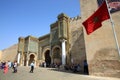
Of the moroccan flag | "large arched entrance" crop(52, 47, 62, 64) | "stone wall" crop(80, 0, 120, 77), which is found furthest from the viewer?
"large arched entrance" crop(52, 47, 62, 64)

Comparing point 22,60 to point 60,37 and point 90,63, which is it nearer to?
point 60,37

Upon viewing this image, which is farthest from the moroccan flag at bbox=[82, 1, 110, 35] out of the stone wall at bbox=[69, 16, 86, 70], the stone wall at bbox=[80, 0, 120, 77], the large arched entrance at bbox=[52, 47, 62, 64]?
the large arched entrance at bbox=[52, 47, 62, 64]

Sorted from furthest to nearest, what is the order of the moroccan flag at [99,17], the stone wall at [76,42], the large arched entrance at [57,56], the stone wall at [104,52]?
the large arched entrance at [57,56] → the stone wall at [76,42] → the stone wall at [104,52] → the moroccan flag at [99,17]

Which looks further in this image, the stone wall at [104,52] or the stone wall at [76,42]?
the stone wall at [76,42]

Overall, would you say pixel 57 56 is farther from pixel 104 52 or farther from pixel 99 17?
pixel 99 17

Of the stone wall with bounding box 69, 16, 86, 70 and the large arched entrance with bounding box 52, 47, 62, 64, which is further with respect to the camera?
the large arched entrance with bounding box 52, 47, 62, 64

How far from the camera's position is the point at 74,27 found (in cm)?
2084

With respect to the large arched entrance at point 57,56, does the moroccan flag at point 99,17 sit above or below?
above

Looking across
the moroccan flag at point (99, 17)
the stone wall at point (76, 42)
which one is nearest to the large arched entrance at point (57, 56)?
the stone wall at point (76, 42)

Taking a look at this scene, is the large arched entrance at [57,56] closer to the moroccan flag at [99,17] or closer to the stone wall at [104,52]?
the stone wall at [104,52]

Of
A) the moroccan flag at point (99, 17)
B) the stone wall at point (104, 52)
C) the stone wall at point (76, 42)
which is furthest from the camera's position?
the stone wall at point (76, 42)

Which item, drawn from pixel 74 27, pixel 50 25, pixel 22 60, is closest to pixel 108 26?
pixel 74 27

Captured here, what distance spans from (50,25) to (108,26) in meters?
13.4

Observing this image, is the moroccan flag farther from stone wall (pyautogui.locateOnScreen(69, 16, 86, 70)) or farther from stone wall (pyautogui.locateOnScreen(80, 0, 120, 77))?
stone wall (pyautogui.locateOnScreen(69, 16, 86, 70))
